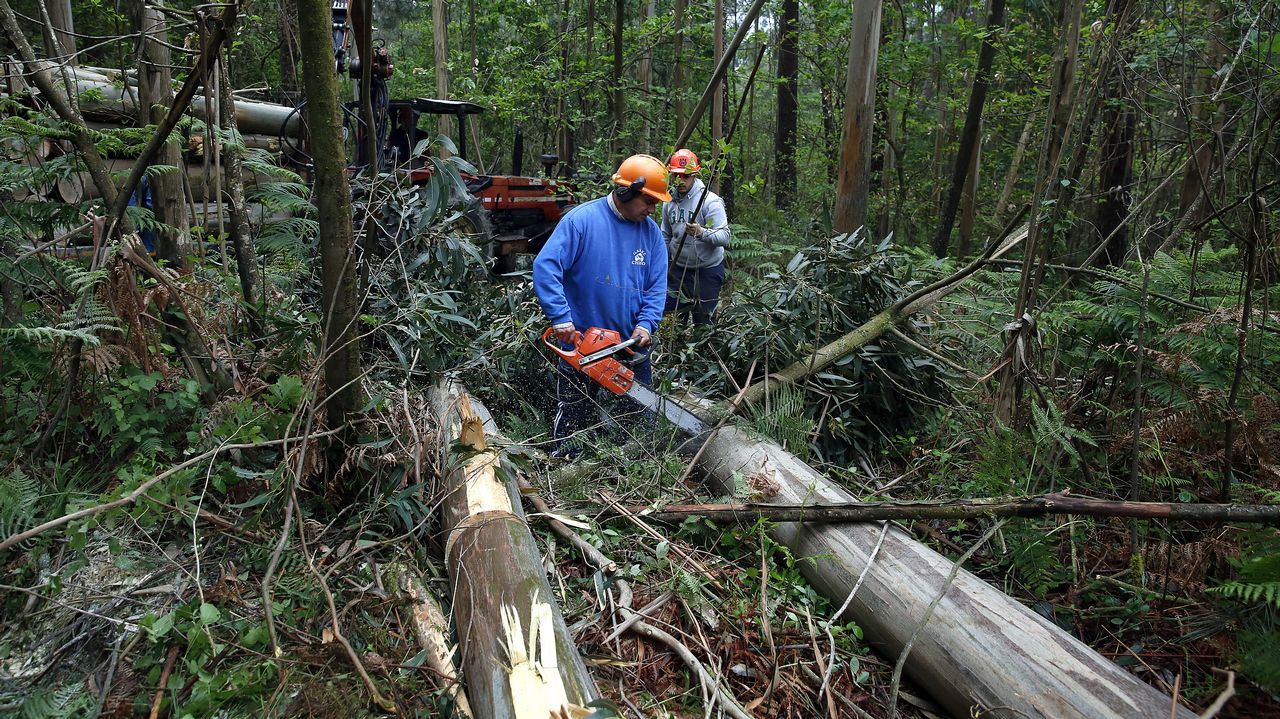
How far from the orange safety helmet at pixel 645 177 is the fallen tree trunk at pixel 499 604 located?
2.11 meters

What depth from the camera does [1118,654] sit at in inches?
102

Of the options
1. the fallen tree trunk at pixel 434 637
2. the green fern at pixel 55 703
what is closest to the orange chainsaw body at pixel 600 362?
the fallen tree trunk at pixel 434 637

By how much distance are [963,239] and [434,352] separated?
11.7m

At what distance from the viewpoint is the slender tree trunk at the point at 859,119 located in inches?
234

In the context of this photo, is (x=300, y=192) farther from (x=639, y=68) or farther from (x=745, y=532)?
(x=639, y=68)

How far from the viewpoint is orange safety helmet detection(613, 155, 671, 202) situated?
181 inches

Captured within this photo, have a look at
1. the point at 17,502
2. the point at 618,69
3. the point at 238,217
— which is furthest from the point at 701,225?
the point at 618,69

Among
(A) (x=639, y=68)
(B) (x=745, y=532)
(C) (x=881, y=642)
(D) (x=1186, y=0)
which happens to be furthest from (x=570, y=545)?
(A) (x=639, y=68)

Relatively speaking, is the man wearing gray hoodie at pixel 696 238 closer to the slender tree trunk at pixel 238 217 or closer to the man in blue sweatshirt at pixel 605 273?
the man in blue sweatshirt at pixel 605 273

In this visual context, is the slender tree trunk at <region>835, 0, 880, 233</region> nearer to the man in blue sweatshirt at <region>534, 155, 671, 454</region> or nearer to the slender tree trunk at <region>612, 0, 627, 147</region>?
the man in blue sweatshirt at <region>534, 155, 671, 454</region>

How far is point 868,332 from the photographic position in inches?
184

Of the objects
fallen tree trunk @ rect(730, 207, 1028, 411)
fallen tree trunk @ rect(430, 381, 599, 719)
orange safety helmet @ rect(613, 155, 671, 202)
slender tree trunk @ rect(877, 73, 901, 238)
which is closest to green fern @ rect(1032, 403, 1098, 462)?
fallen tree trunk @ rect(730, 207, 1028, 411)

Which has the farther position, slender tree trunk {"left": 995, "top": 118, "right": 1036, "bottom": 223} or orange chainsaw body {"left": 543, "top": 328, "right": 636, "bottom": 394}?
slender tree trunk {"left": 995, "top": 118, "right": 1036, "bottom": 223}

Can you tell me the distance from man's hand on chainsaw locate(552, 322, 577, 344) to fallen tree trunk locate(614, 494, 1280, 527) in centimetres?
127
